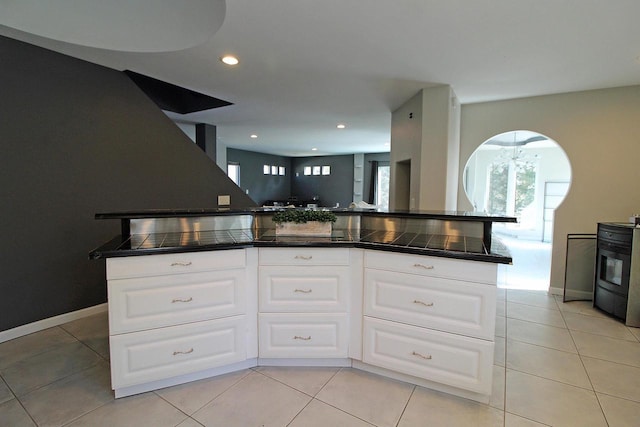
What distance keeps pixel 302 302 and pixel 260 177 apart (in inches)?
329

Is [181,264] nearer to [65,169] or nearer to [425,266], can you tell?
[425,266]

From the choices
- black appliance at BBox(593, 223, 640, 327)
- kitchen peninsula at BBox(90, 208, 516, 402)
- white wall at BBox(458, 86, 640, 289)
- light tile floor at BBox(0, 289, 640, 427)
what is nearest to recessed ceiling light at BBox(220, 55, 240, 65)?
kitchen peninsula at BBox(90, 208, 516, 402)

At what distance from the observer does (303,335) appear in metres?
2.11

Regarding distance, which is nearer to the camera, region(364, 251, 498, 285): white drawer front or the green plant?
region(364, 251, 498, 285): white drawer front

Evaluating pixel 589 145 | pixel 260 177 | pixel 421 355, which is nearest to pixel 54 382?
pixel 421 355

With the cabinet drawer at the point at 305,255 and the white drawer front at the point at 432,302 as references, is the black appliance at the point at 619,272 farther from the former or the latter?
the cabinet drawer at the point at 305,255

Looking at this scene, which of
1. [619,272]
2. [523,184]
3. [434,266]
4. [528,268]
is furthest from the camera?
[523,184]

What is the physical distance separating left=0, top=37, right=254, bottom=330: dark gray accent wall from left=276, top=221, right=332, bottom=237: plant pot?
1934 millimetres

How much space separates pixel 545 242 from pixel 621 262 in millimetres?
5762

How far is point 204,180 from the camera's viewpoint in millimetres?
3883

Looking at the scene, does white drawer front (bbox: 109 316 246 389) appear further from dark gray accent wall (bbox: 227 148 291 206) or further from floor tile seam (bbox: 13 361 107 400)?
Result: dark gray accent wall (bbox: 227 148 291 206)

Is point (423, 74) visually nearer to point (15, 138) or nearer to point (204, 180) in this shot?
point (204, 180)

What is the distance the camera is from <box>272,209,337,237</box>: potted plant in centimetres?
233

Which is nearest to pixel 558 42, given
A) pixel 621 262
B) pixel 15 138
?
pixel 621 262
